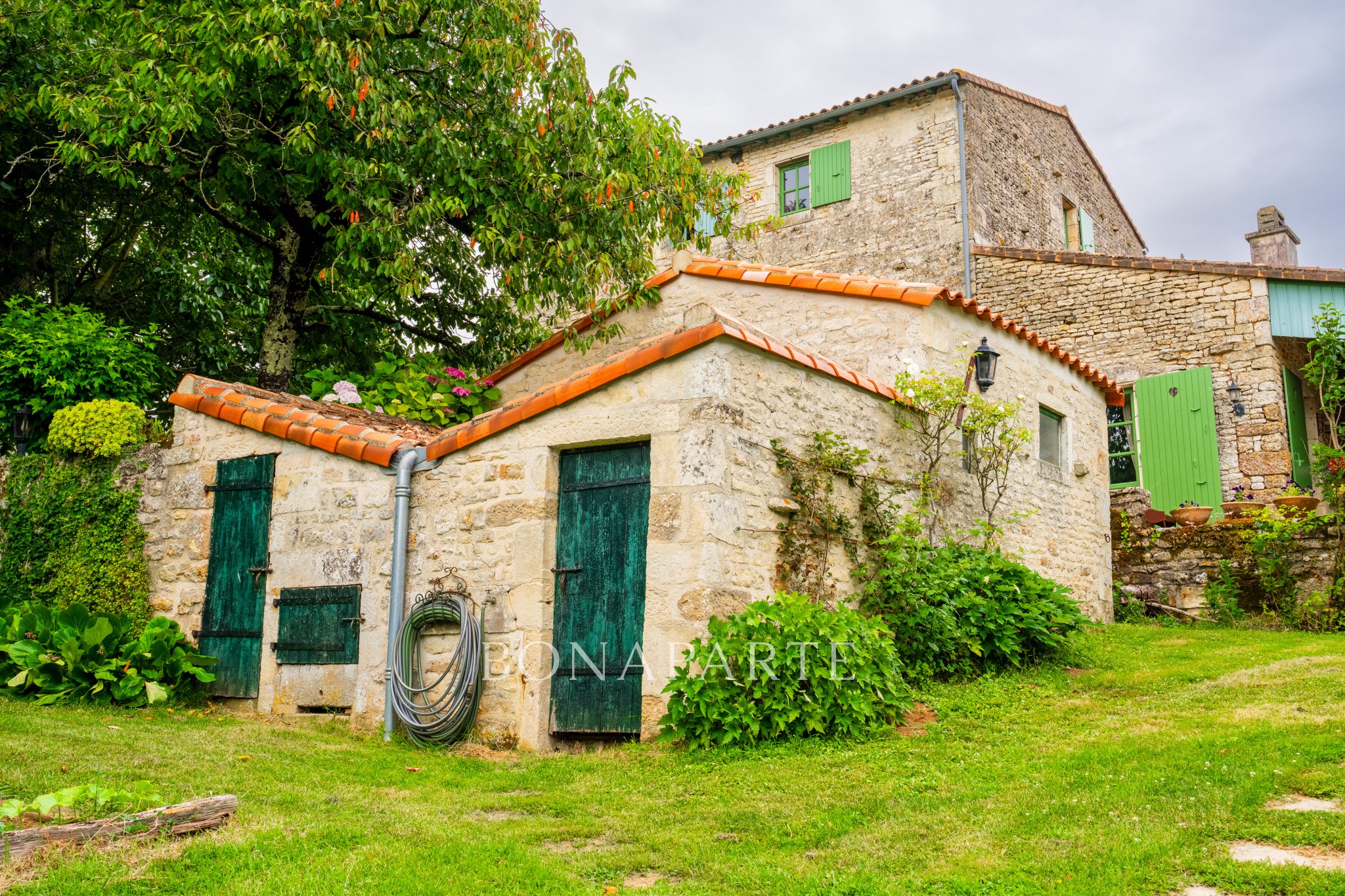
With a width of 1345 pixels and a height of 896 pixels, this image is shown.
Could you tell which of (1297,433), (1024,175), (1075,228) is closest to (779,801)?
(1297,433)

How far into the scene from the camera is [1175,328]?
13547 millimetres

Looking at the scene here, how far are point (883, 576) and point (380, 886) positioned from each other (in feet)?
15.7

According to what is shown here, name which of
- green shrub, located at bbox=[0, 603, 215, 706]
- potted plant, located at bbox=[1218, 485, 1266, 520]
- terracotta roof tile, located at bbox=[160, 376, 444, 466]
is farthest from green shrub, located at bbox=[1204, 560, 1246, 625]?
green shrub, located at bbox=[0, 603, 215, 706]

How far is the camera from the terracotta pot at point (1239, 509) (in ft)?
38.5

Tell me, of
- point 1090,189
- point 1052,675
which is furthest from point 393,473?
point 1090,189

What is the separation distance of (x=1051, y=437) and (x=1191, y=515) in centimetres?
228

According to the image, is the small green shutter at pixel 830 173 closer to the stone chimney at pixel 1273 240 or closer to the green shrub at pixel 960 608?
the stone chimney at pixel 1273 240

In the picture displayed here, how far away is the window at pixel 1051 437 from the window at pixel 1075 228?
25.0ft

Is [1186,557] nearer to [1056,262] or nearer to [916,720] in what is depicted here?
[1056,262]

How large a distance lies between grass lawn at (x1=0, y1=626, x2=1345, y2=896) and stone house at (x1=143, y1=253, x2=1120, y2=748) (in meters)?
0.74

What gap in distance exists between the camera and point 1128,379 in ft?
45.6

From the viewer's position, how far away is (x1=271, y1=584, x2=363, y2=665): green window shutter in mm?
7781

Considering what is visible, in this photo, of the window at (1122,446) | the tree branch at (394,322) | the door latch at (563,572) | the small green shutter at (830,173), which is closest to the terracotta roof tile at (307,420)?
the door latch at (563,572)

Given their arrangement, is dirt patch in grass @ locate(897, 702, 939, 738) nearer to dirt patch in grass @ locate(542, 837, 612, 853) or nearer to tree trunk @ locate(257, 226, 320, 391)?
dirt patch in grass @ locate(542, 837, 612, 853)
